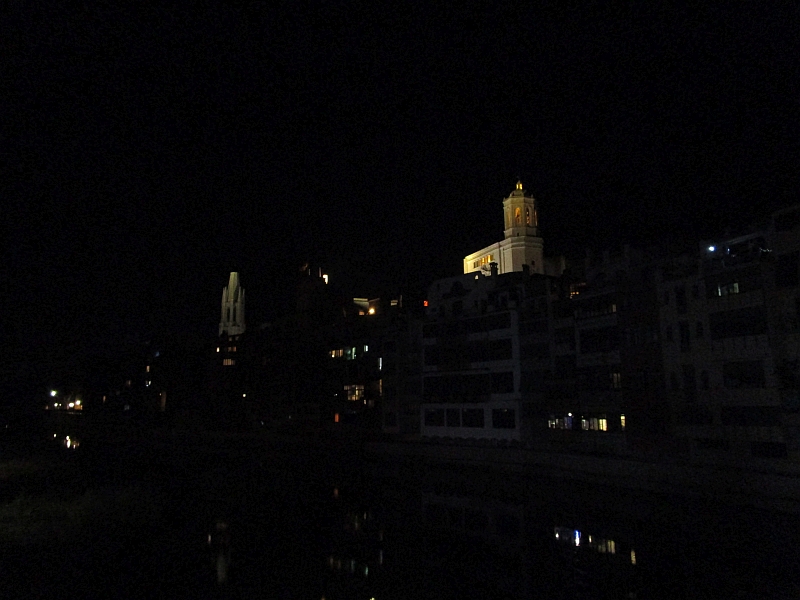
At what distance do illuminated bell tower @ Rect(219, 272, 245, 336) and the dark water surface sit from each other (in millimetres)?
99398

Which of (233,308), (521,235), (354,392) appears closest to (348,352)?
(354,392)

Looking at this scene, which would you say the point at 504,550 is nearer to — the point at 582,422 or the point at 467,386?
the point at 582,422

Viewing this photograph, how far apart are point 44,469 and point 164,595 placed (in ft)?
107

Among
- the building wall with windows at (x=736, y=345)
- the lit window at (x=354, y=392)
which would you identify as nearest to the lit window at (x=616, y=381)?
the building wall with windows at (x=736, y=345)

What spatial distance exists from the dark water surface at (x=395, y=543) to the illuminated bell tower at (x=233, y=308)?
99398mm

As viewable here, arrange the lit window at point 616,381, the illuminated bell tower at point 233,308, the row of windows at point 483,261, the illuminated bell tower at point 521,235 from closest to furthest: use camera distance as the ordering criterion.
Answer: the lit window at point 616,381
the illuminated bell tower at point 521,235
the row of windows at point 483,261
the illuminated bell tower at point 233,308

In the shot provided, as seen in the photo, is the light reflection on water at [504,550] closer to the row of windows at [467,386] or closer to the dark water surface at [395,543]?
the dark water surface at [395,543]

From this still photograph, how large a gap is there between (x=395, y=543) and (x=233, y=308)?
12048 centimetres

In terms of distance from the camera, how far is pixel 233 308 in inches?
5507

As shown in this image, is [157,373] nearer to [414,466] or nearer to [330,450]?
[330,450]

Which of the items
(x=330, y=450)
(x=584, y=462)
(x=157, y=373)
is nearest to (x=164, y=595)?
(x=584, y=462)

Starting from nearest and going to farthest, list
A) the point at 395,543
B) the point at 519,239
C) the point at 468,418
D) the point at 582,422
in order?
the point at 395,543
the point at 582,422
the point at 468,418
the point at 519,239

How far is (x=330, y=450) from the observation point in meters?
57.2

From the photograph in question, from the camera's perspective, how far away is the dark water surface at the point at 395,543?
1991cm
